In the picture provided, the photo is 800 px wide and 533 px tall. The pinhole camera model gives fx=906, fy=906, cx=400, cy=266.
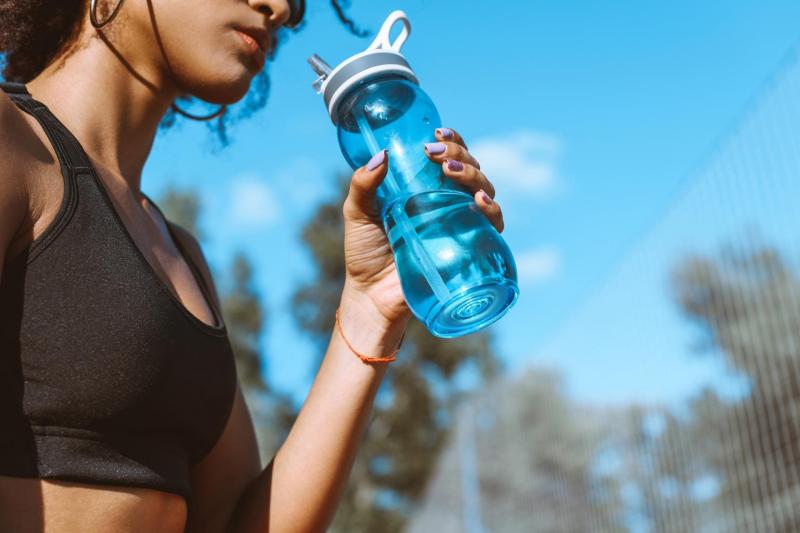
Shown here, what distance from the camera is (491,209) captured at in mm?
1419

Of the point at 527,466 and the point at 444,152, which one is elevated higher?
the point at 444,152

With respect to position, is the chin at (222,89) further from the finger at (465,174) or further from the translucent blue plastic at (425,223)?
the finger at (465,174)

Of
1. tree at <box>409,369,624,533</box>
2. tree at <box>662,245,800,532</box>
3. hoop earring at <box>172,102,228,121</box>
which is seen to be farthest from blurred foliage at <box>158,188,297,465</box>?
hoop earring at <box>172,102,228,121</box>

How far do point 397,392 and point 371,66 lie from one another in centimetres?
1976

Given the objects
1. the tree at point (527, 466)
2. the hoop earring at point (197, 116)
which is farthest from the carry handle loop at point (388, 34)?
the tree at point (527, 466)

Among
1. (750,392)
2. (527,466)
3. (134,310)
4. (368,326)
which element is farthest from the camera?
(527,466)

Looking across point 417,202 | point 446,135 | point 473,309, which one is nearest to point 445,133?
point 446,135

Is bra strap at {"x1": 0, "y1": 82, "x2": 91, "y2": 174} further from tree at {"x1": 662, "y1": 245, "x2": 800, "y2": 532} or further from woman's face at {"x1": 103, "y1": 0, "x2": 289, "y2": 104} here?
tree at {"x1": 662, "y1": 245, "x2": 800, "y2": 532}

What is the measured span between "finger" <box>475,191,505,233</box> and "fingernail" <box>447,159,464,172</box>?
0.05m

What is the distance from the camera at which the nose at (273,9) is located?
160 cm

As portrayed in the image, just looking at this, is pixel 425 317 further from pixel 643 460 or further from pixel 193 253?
pixel 643 460

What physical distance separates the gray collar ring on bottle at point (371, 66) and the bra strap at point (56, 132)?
409mm

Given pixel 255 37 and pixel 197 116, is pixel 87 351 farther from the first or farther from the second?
pixel 197 116

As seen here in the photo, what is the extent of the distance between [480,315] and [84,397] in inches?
23.4
